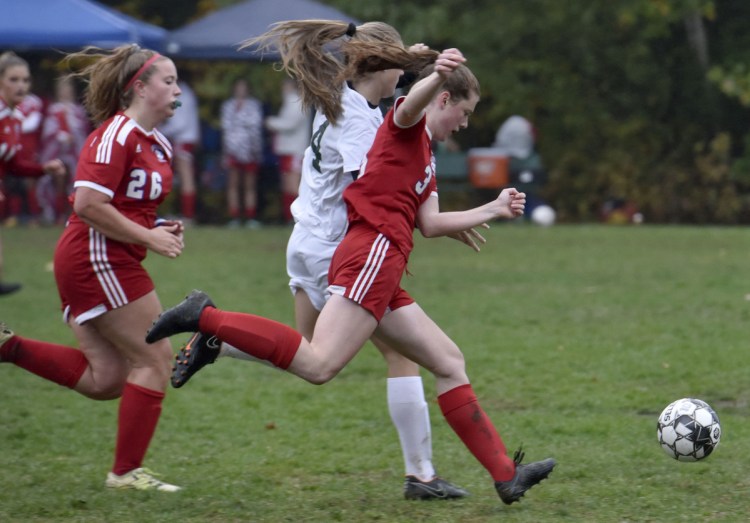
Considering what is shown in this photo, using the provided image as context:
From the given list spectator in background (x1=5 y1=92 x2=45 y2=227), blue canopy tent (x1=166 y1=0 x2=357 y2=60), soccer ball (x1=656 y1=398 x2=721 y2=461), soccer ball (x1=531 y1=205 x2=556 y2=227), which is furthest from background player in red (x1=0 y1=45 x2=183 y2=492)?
soccer ball (x1=531 y1=205 x2=556 y2=227)

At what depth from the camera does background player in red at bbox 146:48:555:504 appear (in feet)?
14.5

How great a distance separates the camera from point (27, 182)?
740 inches

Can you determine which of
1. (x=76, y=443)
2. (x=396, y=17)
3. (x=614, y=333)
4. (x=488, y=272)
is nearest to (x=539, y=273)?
(x=488, y=272)

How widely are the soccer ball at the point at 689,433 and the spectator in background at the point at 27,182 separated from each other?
41.2ft

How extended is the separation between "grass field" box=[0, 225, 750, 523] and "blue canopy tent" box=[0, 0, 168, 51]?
18.0 feet

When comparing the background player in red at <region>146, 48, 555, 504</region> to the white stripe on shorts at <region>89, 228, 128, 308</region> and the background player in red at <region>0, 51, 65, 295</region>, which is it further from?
the background player in red at <region>0, 51, 65, 295</region>

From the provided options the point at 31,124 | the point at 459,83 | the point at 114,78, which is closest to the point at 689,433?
the point at 459,83

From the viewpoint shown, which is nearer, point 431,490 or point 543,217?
point 431,490

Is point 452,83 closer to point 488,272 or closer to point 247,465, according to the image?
point 247,465

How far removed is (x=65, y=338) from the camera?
8.67 m

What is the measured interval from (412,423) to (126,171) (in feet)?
4.80

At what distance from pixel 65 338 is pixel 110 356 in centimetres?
366

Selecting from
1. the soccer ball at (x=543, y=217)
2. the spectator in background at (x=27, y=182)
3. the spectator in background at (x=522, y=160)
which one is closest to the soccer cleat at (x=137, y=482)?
the spectator in background at (x=27, y=182)

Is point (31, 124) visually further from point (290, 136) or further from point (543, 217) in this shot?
point (543, 217)
